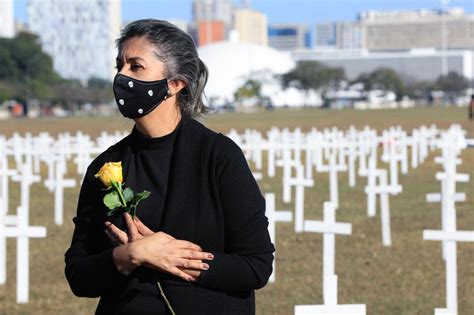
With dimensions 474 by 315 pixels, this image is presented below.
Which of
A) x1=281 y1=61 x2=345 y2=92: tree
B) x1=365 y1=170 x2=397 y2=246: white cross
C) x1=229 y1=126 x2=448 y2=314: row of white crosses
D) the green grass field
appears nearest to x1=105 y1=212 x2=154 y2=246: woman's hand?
x1=229 y1=126 x2=448 y2=314: row of white crosses

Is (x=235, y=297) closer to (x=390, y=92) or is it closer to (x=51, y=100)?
(x=51, y=100)

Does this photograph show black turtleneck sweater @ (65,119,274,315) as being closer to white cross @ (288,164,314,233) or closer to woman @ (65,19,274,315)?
woman @ (65,19,274,315)

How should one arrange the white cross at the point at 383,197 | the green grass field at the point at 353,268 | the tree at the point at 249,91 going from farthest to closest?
the tree at the point at 249,91, the white cross at the point at 383,197, the green grass field at the point at 353,268

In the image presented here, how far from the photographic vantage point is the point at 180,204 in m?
4.49

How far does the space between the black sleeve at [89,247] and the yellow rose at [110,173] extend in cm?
15

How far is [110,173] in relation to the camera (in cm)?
442

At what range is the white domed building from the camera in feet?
612

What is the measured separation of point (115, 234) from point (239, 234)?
1.31 ft

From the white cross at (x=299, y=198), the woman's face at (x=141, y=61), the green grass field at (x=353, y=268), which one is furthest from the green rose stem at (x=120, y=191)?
the white cross at (x=299, y=198)

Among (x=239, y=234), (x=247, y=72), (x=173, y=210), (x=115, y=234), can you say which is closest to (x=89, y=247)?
(x=115, y=234)

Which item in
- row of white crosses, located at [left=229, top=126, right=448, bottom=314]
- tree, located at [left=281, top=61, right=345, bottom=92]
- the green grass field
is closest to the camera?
row of white crosses, located at [left=229, top=126, right=448, bottom=314]

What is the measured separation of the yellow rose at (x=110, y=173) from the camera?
441 cm

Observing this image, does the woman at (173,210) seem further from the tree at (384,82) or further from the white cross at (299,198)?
the tree at (384,82)

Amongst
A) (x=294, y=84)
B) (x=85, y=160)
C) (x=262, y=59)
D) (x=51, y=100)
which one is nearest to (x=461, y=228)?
(x=85, y=160)
